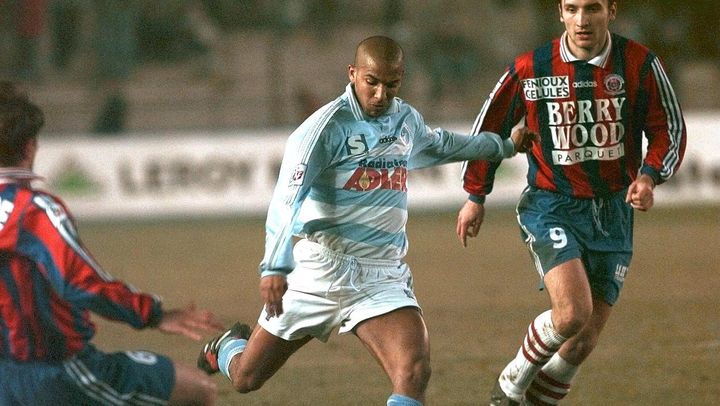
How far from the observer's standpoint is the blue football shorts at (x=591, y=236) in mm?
5672

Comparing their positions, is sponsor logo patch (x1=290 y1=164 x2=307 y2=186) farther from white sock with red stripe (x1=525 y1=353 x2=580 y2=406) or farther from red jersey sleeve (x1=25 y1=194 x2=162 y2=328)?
white sock with red stripe (x1=525 y1=353 x2=580 y2=406)

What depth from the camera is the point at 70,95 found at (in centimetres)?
1948

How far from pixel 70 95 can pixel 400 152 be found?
15255 mm

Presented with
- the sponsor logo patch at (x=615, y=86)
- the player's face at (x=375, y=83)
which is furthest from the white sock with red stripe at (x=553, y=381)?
the player's face at (x=375, y=83)

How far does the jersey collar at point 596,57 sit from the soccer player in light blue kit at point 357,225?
0.94m

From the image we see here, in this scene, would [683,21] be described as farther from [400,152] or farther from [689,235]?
[400,152]

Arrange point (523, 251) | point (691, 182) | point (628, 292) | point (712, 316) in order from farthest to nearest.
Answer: point (691, 182) < point (523, 251) < point (628, 292) < point (712, 316)

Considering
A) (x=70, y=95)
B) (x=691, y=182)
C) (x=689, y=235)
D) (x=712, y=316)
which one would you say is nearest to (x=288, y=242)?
(x=712, y=316)

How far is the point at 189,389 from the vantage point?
3.77 m

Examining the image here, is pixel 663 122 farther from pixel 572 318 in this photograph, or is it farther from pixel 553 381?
pixel 553 381

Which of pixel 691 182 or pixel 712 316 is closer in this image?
pixel 712 316

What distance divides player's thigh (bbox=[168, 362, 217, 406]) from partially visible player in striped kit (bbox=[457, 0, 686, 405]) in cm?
223

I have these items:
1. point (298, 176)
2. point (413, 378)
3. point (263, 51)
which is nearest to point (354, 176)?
point (298, 176)

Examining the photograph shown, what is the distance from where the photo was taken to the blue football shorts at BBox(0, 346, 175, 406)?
351 centimetres
